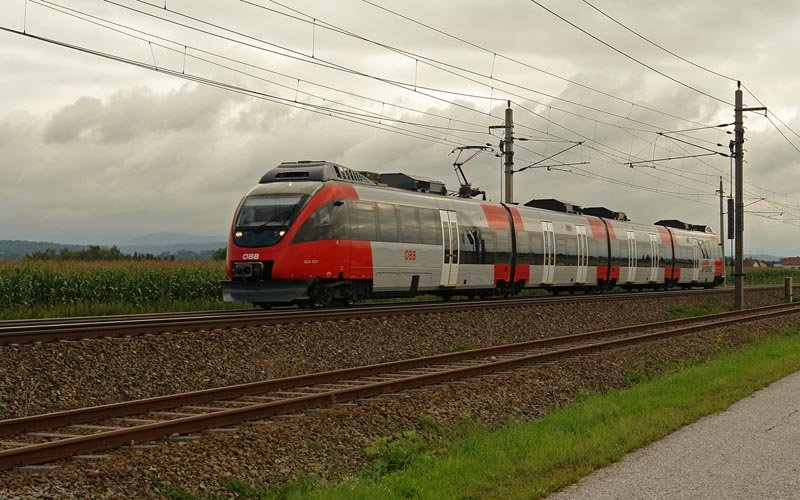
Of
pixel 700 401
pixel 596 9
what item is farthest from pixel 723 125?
pixel 700 401

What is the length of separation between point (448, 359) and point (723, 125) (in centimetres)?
2405

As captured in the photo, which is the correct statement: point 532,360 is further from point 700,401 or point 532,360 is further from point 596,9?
point 596,9

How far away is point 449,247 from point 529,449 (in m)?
18.3

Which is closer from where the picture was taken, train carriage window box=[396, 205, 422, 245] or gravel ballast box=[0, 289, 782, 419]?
gravel ballast box=[0, 289, 782, 419]

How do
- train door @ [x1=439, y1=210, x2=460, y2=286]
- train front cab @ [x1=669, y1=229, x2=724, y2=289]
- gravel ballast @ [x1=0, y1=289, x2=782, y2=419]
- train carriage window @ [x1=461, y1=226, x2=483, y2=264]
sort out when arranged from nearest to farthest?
gravel ballast @ [x1=0, y1=289, x2=782, y2=419] → train door @ [x1=439, y1=210, x2=460, y2=286] → train carriage window @ [x1=461, y1=226, x2=483, y2=264] → train front cab @ [x1=669, y1=229, x2=724, y2=289]

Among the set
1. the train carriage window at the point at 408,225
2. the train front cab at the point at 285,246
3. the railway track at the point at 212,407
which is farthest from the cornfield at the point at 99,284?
the railway track at the point at 212,407

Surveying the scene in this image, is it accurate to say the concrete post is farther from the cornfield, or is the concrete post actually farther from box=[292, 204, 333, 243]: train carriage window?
box=[292, 204, 333, 243]: train carriage window

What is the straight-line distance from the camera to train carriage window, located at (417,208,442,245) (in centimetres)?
2708

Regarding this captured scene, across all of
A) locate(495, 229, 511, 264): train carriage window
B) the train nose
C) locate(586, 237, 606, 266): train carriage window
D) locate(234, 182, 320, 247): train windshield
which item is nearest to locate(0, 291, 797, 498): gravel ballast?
the train nose

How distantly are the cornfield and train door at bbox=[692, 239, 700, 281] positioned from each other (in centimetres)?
3072

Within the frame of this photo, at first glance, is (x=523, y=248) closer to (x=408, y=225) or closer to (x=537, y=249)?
(x=537, y=249)

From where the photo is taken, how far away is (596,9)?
22.1 meters

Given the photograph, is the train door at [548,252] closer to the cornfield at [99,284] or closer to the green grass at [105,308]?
the green grass at [105,308]

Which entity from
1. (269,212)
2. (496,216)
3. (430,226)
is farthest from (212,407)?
(496,216)
